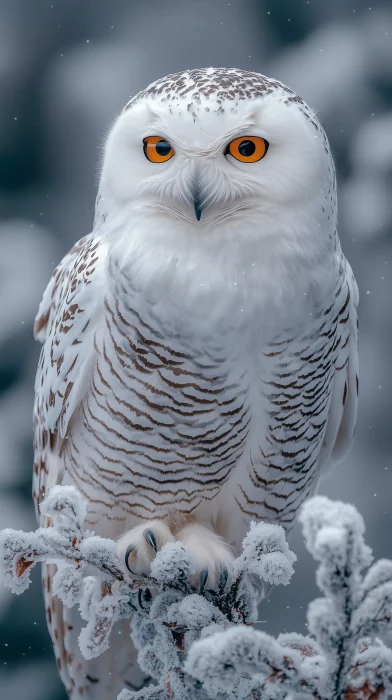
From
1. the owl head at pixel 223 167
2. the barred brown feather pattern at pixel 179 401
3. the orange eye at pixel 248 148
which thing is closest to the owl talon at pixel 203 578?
the barred brown feather pattern at pixel 179 401

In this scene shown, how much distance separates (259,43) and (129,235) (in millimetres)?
875

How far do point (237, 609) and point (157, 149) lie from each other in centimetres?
58

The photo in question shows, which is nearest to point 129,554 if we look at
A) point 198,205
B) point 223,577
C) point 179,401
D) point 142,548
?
point 142,548

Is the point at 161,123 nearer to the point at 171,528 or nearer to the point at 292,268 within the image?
the point at 292,268

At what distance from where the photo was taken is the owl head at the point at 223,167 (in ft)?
3.45

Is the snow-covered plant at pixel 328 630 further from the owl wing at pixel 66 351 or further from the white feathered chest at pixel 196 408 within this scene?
the owl wing at pixel 66 351

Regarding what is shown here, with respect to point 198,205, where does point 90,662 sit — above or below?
below

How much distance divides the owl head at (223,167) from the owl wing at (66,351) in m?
0.13

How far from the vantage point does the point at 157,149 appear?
110cm

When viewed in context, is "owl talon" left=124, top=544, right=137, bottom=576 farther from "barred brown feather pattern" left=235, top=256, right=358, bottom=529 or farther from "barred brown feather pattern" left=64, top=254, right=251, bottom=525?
"barred brown feather pattern" left=235, top=256, right=358, bottom=529

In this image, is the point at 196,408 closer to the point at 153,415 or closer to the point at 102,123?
the point at 153,415

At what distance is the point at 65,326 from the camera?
1282 millimetres

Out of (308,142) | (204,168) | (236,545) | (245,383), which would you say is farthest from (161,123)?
(236,545)

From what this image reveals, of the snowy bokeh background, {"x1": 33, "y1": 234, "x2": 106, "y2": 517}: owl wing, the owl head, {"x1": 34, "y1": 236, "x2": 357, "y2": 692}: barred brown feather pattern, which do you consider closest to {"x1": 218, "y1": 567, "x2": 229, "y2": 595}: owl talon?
{"x1": 34, "y1": 236, "x2": 357, "y2": 692}: barred brown feather pattern
